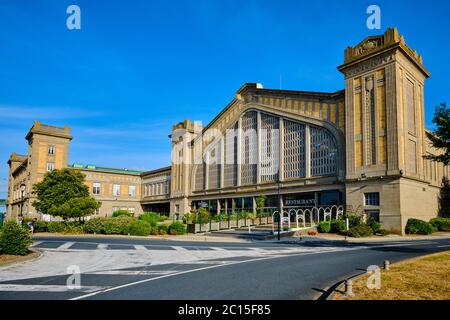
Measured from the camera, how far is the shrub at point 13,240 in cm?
1647

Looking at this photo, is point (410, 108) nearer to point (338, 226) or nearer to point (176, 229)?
point (338, 226)

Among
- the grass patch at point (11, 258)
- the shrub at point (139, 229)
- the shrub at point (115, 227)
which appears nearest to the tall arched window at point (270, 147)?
the shrub at point (139, 229)

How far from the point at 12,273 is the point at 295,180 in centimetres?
3734

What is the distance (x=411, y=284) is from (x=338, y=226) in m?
26.5

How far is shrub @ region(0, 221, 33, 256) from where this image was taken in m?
16.5

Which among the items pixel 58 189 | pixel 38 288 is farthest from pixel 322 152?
pixel 38 288

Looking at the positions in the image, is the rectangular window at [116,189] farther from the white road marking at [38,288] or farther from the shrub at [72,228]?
the white road marking at [38,288]

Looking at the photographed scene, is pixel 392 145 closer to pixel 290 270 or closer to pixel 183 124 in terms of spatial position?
pixel 290 270

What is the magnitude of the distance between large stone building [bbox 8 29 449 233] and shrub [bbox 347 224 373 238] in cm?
310

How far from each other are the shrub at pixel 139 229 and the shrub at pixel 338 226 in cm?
1806

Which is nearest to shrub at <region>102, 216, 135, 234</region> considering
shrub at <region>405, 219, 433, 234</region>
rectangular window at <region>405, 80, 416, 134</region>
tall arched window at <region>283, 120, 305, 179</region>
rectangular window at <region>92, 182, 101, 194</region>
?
tall arched window at <region>283, 120, 305, 179</region>

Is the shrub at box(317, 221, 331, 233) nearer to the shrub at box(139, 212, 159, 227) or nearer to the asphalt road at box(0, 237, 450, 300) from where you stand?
the shrub at box(139, 212, 159, 227)

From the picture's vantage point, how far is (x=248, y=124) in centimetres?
5612
